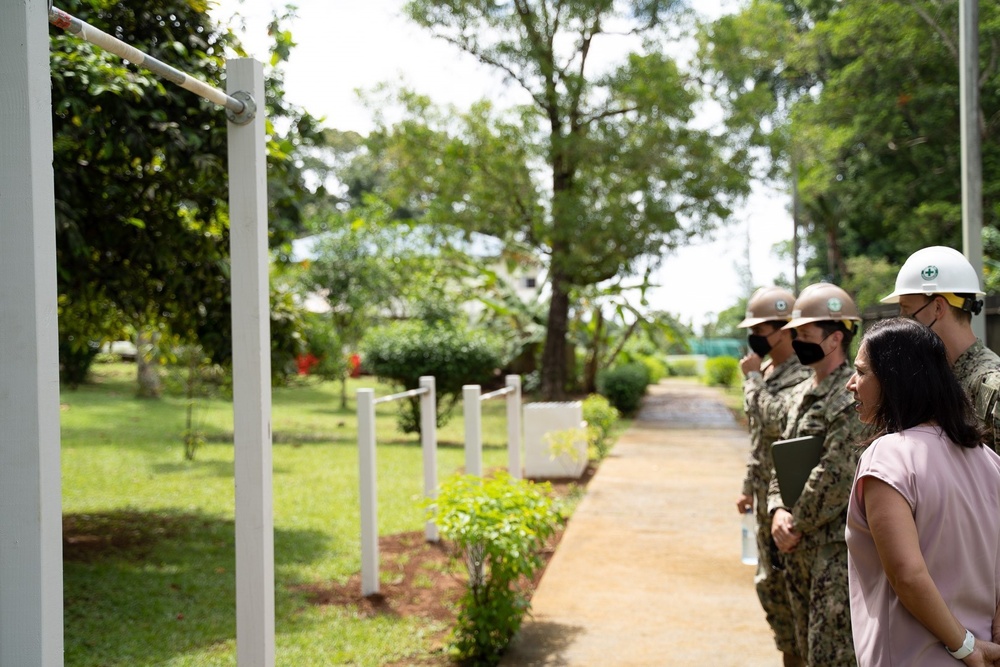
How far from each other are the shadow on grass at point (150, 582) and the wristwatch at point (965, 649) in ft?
14.1

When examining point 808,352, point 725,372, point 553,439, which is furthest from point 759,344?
point 725,372

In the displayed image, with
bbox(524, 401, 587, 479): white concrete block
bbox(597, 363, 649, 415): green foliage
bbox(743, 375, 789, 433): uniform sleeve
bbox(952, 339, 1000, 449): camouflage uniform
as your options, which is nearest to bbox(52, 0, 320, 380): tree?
bbox(743, 375, 789, 433): uniform sleeve

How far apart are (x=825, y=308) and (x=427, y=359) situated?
12202 millimetres

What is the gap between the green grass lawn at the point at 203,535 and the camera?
5.61m

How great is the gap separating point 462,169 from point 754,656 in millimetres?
14475

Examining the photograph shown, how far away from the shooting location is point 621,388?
22.1 metres

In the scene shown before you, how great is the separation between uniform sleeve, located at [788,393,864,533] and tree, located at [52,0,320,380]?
13.0 ft

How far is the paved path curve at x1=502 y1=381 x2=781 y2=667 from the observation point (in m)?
5.34

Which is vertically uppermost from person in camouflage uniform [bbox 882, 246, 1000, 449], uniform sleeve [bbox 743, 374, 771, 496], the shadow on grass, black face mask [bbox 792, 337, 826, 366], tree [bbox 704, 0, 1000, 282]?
tree [bbox 704, 0, 1000, 282]

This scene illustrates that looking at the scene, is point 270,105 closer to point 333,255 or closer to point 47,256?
point 47,256

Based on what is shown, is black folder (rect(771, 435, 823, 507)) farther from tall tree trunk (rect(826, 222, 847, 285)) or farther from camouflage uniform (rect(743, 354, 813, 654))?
tall tree trunk (rect(826, 222, 847, 285))

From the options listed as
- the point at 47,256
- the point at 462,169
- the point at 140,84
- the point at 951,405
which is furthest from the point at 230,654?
the point at 462,169

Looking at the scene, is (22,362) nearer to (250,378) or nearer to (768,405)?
(250,378)

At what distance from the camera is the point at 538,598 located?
641cm
